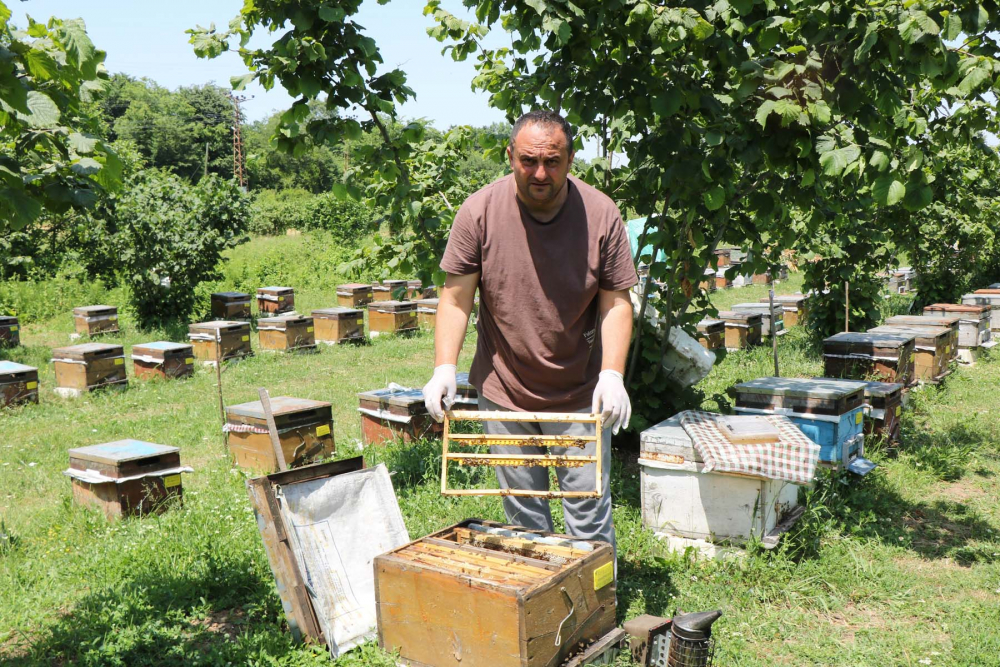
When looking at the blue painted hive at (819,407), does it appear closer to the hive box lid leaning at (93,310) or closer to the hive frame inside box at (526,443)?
the hive frame inside box at (526,443)

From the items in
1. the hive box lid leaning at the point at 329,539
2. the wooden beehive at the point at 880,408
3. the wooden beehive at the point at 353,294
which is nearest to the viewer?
the hive box lid leaning at the point at 329,539

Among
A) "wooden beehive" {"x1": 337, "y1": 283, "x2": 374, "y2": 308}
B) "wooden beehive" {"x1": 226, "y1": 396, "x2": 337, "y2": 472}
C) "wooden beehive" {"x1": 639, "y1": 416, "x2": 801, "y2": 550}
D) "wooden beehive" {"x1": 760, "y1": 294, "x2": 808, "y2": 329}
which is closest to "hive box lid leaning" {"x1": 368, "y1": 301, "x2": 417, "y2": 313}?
"wooden beehive" {"x1": 337, "y1": 283, "x2": 374, "y2": 308}

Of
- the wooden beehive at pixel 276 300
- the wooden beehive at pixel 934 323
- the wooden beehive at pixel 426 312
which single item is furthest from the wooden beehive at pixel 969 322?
the wooden beehive at pixel 276 300

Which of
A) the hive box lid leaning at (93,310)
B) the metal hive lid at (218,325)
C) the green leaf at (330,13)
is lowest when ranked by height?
the metal hive lid at (218,325)

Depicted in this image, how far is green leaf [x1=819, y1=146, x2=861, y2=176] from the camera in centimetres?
354

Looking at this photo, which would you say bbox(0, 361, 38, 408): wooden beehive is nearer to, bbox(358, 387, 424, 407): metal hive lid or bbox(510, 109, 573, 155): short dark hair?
bbox(358, 387, 424, 407): metal hive lid

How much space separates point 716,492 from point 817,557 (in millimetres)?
636

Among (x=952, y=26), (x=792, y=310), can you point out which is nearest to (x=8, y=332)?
(x=792, y=310)

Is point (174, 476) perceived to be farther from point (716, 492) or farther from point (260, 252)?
point (260, 252)

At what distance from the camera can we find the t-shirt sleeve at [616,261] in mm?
2824

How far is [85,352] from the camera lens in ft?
28.2

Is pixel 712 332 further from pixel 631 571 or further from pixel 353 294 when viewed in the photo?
pixel 353 294

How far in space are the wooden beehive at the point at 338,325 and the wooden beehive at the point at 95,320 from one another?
3.14 metres

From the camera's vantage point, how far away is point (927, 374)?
7684 mm
